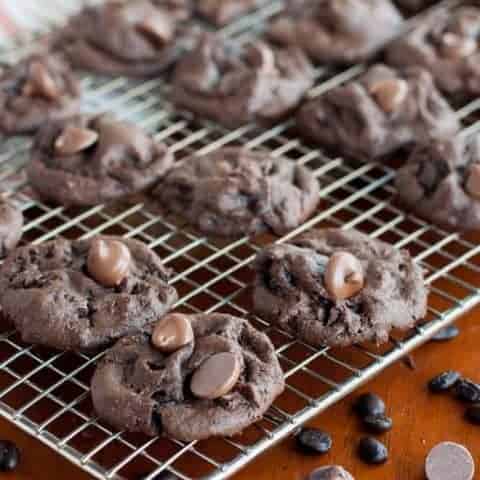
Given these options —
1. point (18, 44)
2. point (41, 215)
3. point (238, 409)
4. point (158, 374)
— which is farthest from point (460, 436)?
point (18, 44)

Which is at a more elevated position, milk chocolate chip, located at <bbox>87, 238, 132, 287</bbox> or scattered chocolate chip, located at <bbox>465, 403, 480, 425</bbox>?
milk chocolate chip, located at <bbox>87, 238, 132, 287</bbox>

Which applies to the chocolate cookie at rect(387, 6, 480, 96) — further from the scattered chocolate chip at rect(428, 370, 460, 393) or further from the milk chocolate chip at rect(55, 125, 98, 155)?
the scattered chocolate chip at rect(428, 370, 460, 393)

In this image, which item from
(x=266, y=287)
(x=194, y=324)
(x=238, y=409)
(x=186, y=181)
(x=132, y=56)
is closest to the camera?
(x=238, y=409)

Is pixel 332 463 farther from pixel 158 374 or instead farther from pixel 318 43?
pixel 318 43

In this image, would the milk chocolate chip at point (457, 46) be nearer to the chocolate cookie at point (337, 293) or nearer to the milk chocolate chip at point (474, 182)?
the milk chocolate chip at point (474, 182)

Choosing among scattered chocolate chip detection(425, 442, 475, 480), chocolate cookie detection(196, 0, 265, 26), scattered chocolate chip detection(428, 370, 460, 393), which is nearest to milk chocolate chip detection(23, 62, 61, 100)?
chocolate cookie detection(196, 0, 265, 26)

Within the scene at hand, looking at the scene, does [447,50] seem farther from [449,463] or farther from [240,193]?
[449,463]
